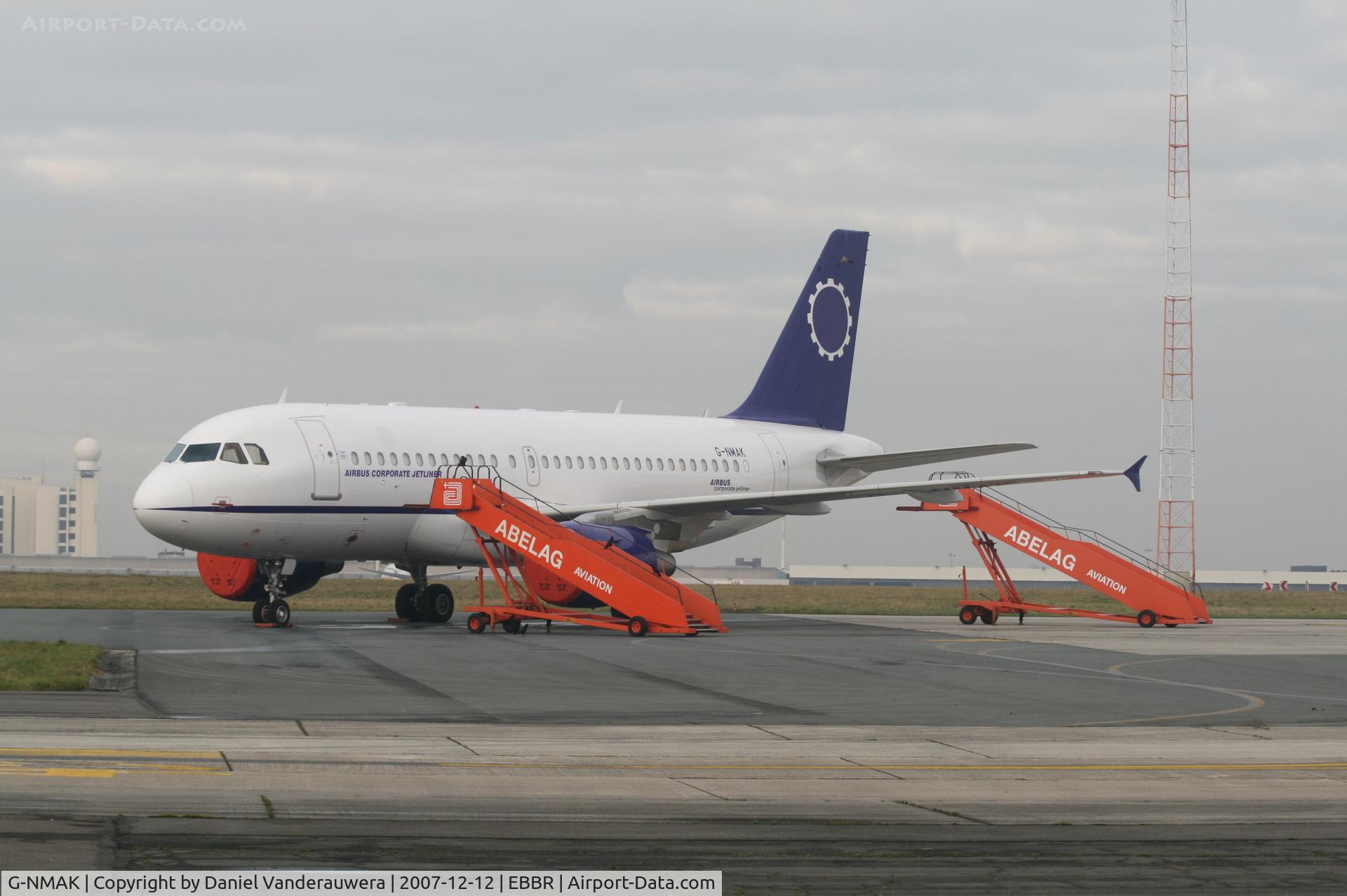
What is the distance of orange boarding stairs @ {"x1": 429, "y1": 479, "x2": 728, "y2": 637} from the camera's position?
28.6 metres

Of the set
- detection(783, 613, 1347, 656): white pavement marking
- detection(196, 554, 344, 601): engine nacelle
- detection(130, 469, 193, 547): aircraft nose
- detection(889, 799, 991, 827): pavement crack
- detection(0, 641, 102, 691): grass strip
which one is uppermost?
detection(130, 469, 193, 547): aircraft nose

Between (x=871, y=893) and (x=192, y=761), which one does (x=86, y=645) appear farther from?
(x=871, y=893)

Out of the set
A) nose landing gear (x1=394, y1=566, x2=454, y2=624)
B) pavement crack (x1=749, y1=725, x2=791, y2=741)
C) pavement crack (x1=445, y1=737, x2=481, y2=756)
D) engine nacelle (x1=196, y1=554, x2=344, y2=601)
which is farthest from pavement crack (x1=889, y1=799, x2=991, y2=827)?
nose landing gear (x1=394, y1=566, x2=454, y2=624)

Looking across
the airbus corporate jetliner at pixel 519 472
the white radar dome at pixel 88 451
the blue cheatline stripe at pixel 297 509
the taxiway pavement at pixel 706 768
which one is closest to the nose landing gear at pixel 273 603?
the airbus corporate jetliner at pixel 519 472

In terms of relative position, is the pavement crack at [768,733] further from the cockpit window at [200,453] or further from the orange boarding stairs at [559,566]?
the cockpit window at [200,453]

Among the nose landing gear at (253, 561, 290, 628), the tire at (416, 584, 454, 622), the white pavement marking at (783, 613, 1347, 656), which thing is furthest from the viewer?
the tire at (416, 584, 454, 622)

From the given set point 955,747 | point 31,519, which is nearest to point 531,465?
point 955,747

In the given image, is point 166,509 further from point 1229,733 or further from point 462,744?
point 1229,733

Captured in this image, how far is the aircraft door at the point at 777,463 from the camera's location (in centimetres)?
3988

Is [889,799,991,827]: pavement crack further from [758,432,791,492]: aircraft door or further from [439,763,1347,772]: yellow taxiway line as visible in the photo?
[758,432,791,492]: aircraft door

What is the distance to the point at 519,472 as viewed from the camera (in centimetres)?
3397

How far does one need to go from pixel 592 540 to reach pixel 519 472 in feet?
14.5

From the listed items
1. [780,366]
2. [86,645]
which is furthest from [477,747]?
[780,366]

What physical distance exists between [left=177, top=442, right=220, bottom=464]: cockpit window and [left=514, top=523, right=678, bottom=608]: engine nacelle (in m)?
6.26
